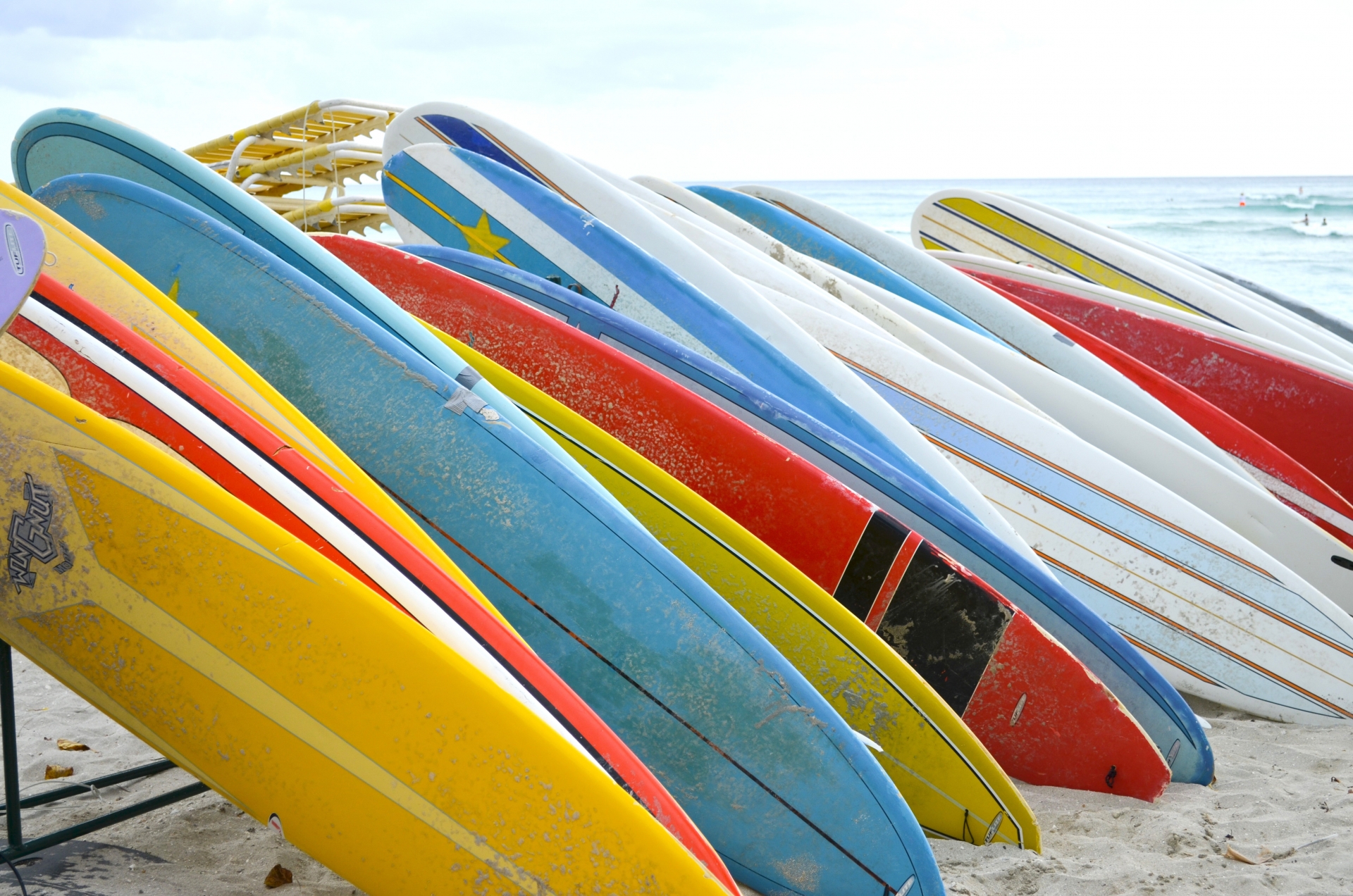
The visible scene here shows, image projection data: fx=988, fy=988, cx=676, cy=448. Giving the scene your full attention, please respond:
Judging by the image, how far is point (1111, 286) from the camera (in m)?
5.50

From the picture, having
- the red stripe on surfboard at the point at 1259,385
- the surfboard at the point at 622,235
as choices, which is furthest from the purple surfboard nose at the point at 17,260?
the red stripe on surfboard at the point at 1259,385

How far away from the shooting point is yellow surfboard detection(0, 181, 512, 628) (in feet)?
5.49

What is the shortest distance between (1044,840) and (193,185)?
8.29 ft

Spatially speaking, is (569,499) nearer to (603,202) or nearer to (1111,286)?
(603,202)

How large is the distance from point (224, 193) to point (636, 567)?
154 cm

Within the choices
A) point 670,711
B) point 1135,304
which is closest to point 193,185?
point 670,711

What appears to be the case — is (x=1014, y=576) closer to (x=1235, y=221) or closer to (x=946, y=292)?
(x=946, y=292)

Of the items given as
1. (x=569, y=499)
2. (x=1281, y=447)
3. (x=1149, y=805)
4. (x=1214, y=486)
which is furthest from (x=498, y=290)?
(x=1281, y=447)

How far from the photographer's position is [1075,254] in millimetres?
5656

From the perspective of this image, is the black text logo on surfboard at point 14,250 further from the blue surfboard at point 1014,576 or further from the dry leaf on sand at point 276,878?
the blue surfboard at point 1014,576

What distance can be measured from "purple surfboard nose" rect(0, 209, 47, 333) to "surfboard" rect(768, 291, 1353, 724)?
2505 mm

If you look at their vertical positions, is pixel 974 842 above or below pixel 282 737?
below

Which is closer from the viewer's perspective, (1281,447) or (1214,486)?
(1214,486)

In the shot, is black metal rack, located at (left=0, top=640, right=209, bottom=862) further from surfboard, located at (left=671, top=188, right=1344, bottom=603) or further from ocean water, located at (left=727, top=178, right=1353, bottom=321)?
ocean water, located at (left=727, top=178, right=1353, bottom=321)
